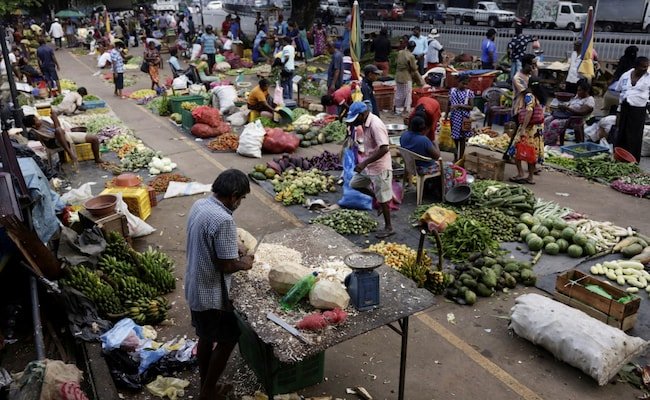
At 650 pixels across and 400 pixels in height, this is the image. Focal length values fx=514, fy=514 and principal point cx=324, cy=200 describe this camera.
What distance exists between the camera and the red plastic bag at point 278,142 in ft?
35.2

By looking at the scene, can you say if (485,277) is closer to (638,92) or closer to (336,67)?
(638,92)

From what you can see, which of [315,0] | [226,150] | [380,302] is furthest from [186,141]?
[315,0]

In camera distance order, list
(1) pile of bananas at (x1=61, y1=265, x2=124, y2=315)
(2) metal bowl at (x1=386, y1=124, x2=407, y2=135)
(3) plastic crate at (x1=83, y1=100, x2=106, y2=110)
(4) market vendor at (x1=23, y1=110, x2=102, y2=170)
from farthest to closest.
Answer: (3) plastic crate at (x1=83, y1=100, x2=106, y2=110)
(2) metal bowl at (x1=386, y1=124, x2=407, y2=135)
(4) market vendor at (x1=23, y1=110, x2=102, y2=170)
(1) pile of bananas at (x1=61, y1=265, x2=124, y2=315)

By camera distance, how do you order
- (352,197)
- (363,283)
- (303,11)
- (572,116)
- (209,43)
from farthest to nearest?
(303,11) → (209,43) → (572,116) → (352,197) → (363,283)

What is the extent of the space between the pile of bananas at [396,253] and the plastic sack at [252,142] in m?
4.80

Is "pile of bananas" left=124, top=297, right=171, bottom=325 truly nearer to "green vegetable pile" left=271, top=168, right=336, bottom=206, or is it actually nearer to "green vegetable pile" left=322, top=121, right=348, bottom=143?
"green vegetable pile" left=271, top=168, right=336, bottom=206

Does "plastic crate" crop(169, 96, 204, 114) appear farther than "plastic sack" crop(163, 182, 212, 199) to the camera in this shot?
Yes

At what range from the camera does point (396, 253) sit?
6180 mm

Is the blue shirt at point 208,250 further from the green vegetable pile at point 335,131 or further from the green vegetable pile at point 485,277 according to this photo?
the green vegetable pile at point 335,131

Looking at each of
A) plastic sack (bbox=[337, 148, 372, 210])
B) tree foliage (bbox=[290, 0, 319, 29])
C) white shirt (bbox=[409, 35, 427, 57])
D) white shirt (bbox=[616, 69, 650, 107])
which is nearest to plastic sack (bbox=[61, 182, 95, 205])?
plastic sack (bbox=[337, 148, 372, 210])

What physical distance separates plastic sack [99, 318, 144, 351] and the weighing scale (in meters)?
2.31

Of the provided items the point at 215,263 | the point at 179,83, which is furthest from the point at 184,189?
the point at 179,83

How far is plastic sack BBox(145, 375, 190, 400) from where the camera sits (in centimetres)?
429

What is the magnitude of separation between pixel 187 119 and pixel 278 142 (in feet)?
10.5
